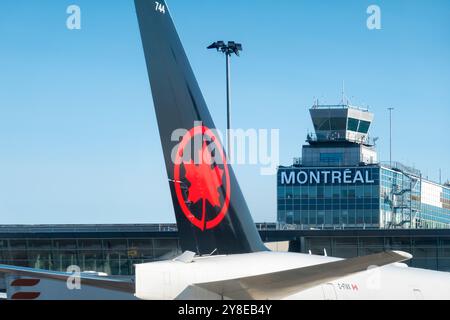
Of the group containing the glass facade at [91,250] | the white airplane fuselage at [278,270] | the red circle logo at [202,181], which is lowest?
the glass facade at [91,250]

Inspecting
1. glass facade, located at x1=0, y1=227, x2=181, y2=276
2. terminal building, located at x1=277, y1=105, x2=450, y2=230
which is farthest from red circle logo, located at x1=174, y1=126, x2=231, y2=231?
terminal building, located at x1=277, y1=105, x2=450, y2=230

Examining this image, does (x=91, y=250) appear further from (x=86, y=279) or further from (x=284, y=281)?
(x=284, y=281)

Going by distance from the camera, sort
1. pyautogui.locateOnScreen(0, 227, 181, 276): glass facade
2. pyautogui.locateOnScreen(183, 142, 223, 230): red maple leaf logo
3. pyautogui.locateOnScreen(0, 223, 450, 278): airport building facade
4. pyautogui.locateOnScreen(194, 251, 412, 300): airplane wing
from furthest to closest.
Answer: pyautogui.locateOnScreen(0, 227, 181, 276): glass facade
pyautogui.locateOnScreen(0, 223, 450, 278): airport building facade
pyautogui.locateOnScreen(183, 142, 223, 230): red maple leaf logo
pyautogui.locateOnScreen(194, 251, 412, 300): airplane wing

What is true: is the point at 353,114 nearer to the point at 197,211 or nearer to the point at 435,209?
the point at 435,209

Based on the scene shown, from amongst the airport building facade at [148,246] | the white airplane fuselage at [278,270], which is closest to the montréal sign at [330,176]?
the airport building facade at [148,246]

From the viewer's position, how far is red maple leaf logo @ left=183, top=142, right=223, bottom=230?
1970 cm

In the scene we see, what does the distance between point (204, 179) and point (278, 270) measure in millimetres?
2577

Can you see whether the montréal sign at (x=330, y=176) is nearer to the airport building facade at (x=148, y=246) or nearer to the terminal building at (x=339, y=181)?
the terminal building at (x=339, y=181)

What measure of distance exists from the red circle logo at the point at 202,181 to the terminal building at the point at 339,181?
110 meters

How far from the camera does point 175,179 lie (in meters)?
19.8

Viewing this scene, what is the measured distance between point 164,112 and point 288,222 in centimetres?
11661

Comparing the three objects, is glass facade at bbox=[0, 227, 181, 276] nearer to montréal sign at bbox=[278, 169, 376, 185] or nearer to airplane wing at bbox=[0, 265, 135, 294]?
airplane wing at bbox=[0, 265, 135, 294]

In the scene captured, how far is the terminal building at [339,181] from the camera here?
130750mm
